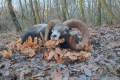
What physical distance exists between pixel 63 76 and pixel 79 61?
0.90m

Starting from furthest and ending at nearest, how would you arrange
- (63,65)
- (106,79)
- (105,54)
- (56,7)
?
(56,7) → (105,54) → (63,65) → (106,79)

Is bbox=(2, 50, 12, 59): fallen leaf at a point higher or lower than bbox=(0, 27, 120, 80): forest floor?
higher

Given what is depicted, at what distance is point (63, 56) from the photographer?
8.44 meters

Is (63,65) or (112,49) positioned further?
(112,49)

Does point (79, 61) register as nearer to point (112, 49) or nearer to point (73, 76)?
point (73, 76)

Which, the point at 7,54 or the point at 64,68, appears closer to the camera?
the point at 64,68

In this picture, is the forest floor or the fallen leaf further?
the fallen leaf

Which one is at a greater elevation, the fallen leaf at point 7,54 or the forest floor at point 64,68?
the fallen leaf at point 7,54

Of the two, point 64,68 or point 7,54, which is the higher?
point 7,54

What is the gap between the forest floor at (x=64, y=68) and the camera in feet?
25.1

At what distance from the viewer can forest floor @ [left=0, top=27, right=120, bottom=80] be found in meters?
7.66

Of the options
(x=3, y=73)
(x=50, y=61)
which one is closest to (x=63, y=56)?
(x=50, y=61)

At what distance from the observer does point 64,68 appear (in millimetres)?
7938

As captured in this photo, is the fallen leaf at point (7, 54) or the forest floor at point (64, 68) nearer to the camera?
the forest floor at point (64, 68)
